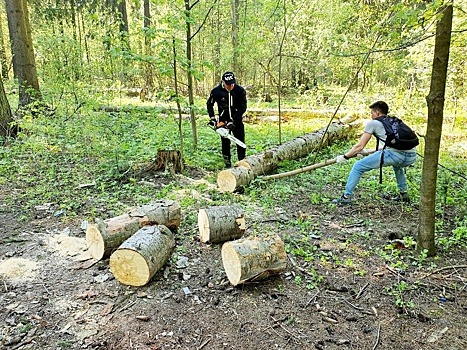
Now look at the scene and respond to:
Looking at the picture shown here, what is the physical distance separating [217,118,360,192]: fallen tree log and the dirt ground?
1.64 metres

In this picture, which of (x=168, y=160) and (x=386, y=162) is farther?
(x=168, y=160)

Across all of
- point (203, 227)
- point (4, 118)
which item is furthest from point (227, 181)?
point (4, 118)

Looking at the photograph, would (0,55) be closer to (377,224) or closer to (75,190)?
(75,190)

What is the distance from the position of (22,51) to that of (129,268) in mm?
8937

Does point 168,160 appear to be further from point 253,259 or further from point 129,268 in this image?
point 253,259

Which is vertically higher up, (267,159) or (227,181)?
(267,159)

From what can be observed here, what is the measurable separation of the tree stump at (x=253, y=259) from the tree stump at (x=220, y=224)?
2.09 ft

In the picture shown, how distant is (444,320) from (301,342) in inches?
49.4

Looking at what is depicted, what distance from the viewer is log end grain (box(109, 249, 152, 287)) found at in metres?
3.17

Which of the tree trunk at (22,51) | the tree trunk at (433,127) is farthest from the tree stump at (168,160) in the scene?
the tree trunk at (22,51)

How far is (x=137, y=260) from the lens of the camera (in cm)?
318

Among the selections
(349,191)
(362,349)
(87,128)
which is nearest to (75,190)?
(87,128)

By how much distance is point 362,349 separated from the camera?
8.45ft

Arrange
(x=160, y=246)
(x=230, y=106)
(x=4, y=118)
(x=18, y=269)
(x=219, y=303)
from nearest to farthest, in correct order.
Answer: (x=219, y=303) < (x=160, y=246) < (x=18, y=269) < (x=230, y=106) < (x=4, y=118)
